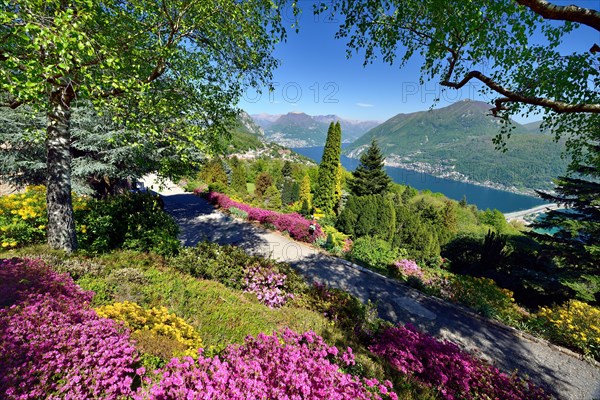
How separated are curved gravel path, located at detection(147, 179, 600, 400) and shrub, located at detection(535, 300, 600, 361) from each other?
0.49m

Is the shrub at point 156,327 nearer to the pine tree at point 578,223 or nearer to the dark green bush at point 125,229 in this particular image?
the dark green bush at point 125,229

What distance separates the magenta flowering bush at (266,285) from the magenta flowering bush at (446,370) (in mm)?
2449

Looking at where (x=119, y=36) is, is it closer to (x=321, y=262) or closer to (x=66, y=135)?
(x=66, y=135)

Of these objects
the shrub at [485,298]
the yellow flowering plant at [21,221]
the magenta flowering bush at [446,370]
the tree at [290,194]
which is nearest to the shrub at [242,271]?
the magenta flowering bush at [446,370]

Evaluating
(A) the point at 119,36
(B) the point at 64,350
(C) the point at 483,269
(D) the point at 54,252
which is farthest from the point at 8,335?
(C) the point at 483,269

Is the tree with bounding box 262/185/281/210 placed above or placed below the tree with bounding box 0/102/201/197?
below

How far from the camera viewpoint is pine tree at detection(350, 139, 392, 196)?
2691 centimetres

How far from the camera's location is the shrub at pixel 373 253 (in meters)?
13.5

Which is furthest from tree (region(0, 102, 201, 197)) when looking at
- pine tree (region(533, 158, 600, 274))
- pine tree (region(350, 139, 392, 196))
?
pine tree (region(350, 139, 392, 196))

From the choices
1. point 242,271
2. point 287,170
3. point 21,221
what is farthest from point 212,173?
point 242,271

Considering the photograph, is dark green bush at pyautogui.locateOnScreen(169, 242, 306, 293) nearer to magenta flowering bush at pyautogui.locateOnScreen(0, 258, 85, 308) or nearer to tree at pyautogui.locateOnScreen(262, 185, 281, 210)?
magenta flowering bush at pyautogui.locateOnScreen(0, 258, 85, 308)

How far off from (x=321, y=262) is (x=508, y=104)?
853 centimetres

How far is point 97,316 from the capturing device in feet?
10.8

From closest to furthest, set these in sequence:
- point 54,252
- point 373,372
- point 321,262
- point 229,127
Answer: point 373,372 < point 54,252 < point 229,127 < point 321,262
